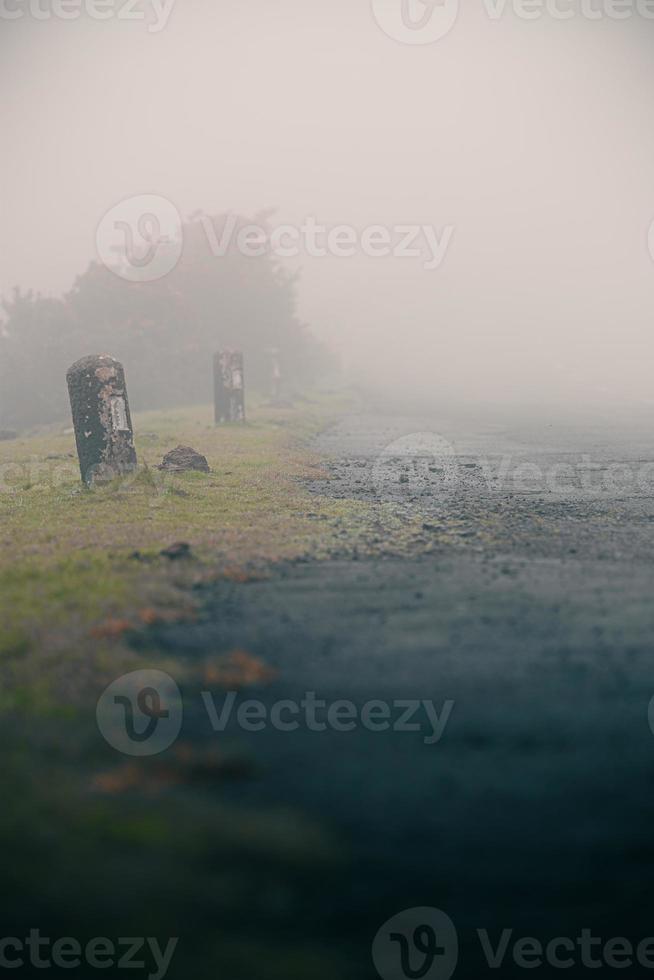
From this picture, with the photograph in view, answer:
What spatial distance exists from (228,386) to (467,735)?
25577 millimetres

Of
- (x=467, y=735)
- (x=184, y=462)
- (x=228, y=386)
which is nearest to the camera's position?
(x=467, y=735)

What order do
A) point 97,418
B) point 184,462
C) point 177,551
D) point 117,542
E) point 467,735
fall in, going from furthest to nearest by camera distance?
point 184,462 → point 97,418 → point 117,542 → point 177,551 → point 467,735

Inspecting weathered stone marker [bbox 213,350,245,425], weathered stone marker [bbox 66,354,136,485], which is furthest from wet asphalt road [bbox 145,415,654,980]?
weathered stone marker [bbox 213,350,245,425]

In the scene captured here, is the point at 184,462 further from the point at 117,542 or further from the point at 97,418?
the point at 117,542

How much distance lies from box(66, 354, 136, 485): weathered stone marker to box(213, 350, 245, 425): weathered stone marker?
1360 centimetres

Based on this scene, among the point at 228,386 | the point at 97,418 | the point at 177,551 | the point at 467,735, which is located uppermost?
the point at 97,418

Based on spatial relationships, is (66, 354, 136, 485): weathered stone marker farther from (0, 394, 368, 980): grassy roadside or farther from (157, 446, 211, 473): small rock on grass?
(0, 394, 368, 980): grassy roadside

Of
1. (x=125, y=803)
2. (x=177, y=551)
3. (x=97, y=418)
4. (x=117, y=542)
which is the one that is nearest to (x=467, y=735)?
(x=125, y=803)

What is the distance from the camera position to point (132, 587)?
28.0 feet

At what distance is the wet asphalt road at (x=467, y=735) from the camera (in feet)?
14.2

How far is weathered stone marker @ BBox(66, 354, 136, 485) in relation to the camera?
15.8m

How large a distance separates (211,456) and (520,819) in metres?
16.8

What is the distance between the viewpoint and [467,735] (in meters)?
5.58

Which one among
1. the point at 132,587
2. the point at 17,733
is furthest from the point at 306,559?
the point at 17,733
